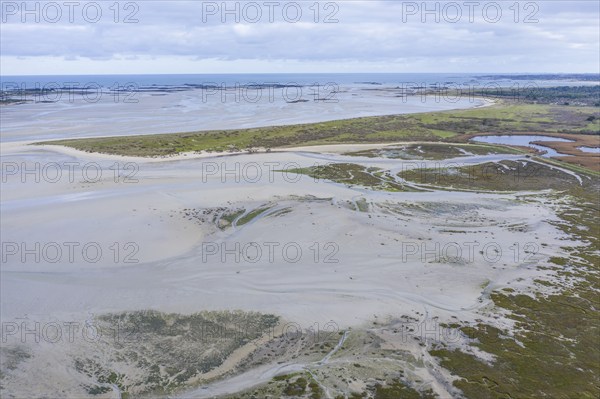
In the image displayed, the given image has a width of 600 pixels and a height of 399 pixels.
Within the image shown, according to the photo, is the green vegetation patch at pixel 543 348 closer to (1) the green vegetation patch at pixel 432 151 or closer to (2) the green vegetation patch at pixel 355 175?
(2) the green vegetation patch at pixel 355 175

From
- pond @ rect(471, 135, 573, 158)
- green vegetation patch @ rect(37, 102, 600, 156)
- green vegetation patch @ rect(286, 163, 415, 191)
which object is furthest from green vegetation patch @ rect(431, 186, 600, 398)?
pond @ rect(471, 135, 573, 158)

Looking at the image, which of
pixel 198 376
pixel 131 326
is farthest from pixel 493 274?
pixel 131 326

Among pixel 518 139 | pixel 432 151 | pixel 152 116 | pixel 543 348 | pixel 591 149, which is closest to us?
pixel 543 348

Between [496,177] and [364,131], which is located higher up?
[364,131]

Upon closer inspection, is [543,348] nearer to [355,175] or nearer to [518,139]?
[355,175]

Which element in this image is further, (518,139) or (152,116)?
(152,116)

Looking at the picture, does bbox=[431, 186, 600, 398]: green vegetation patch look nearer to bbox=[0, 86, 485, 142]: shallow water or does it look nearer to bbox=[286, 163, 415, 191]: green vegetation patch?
bbox=[286, 163, 415, 191]: green vegetation patch

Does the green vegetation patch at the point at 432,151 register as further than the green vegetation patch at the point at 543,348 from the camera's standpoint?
Yes

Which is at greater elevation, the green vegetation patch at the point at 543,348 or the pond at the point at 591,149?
the pond at the point at 591,149

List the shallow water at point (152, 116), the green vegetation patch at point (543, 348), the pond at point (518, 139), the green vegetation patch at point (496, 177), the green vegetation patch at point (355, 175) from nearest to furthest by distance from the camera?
the green vegetation patch at point (543, 348) < the green vegetation patch at point (355, 175) < the green vegetation patch at point (496, 177) < the pond at point (518, 139) < the shallow water at point (152, 116)

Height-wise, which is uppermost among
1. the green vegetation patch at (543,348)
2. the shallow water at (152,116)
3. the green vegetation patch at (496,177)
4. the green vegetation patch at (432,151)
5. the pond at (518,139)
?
the shallow water at (152,116)

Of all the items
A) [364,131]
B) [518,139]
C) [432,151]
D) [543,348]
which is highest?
[364,131]

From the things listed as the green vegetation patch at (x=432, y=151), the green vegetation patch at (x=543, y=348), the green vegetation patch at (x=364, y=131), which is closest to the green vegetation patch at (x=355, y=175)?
the green vegetation patch at (x=432, y=151)

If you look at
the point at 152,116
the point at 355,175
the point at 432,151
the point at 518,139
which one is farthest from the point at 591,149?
the point at 152,116
